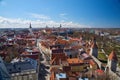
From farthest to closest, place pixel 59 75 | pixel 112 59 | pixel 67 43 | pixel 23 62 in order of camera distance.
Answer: pixel 67 43, pixel 112 59, pixel 23 62, pixel 59 75

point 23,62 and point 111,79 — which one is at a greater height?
point 23,62

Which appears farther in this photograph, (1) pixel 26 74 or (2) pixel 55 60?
(2) pixel 55 60

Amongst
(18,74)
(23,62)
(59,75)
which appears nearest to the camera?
(59,75)

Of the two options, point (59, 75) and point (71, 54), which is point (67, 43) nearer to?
point (71, 54)

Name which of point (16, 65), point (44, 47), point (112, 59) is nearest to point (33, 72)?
point (16, 65)

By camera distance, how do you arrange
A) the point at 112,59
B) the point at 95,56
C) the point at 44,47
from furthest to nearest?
the point at 44,47 < the point at 95,56 < the point at 112,59

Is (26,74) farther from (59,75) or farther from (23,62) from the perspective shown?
(59,75)

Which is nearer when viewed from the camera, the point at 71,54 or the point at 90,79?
the point at 90,79

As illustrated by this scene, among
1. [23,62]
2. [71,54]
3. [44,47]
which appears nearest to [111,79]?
[23,62]

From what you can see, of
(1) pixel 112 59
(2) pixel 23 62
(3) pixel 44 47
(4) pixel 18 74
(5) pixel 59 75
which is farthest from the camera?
(3) pixel 44 47
